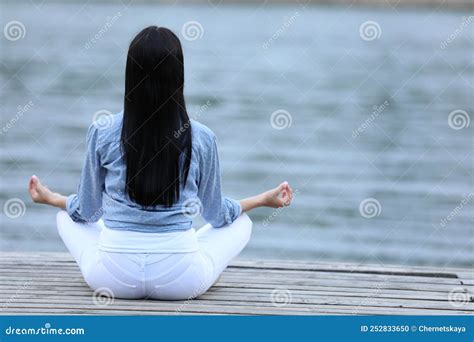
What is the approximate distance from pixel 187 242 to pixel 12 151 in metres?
7.28

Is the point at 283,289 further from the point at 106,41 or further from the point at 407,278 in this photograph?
the point at 106,41

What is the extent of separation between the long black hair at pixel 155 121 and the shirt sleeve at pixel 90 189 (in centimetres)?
13

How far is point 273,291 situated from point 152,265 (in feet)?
2.17

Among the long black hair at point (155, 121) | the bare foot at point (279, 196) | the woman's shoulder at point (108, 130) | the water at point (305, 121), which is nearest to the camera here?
the long black hair at point (155, 121)

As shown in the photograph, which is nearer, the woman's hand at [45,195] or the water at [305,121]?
the woman's hand at [45,195]

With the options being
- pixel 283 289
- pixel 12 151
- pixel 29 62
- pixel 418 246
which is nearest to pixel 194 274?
pixel 283 289

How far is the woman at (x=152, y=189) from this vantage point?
12.6 feet

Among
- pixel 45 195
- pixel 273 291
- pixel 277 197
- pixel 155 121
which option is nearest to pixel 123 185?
pixel 155 121

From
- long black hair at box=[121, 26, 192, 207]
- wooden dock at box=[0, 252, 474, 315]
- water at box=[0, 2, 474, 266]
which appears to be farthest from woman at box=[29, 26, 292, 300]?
water at box=[0, 2, 474, 266]

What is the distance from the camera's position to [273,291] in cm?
442

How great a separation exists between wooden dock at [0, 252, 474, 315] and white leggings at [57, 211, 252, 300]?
5cm

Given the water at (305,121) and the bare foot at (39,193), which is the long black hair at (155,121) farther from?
the water at (305,121)

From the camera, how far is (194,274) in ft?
13.3

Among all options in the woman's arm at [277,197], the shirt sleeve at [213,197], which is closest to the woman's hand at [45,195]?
the shirt sleeve at [213,197]
